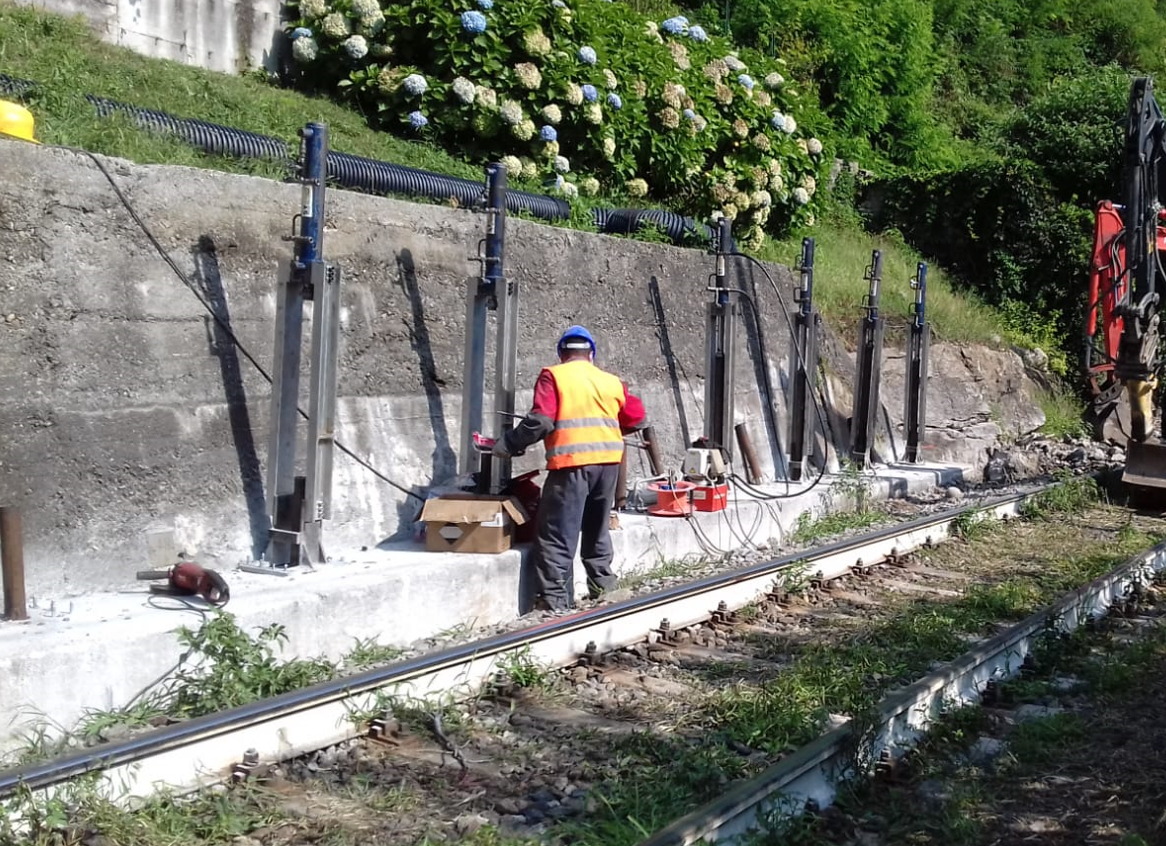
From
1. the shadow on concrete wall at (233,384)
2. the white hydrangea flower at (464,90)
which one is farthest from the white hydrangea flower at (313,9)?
the shadow on concrete wall at (233,384)

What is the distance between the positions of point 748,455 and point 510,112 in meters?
5.07

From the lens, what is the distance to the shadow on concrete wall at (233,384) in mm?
7645

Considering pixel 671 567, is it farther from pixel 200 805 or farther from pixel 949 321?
pixel 949 321

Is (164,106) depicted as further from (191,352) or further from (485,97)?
(191,352)

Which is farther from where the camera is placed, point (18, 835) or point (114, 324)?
point (114, 324)

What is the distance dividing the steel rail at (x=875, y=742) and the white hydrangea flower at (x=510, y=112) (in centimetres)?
883

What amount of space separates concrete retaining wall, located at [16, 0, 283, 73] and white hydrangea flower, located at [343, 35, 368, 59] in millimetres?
926

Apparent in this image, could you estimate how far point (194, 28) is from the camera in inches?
543

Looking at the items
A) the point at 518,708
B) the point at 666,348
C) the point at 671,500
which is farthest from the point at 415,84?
the point at 518,708

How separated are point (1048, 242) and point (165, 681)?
21.4 m

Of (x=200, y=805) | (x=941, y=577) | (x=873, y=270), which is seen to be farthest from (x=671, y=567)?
(x=873, y=270)

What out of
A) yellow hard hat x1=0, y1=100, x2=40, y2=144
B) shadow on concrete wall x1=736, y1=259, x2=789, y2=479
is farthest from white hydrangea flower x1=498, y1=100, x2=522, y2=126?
yellow hard hat x1=0, y1=100, x2=40, y2=144

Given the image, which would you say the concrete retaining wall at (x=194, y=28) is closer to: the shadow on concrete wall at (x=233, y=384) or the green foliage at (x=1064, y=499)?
the shadow on concrete wall at (x=233, y=384)

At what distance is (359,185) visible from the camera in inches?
410
